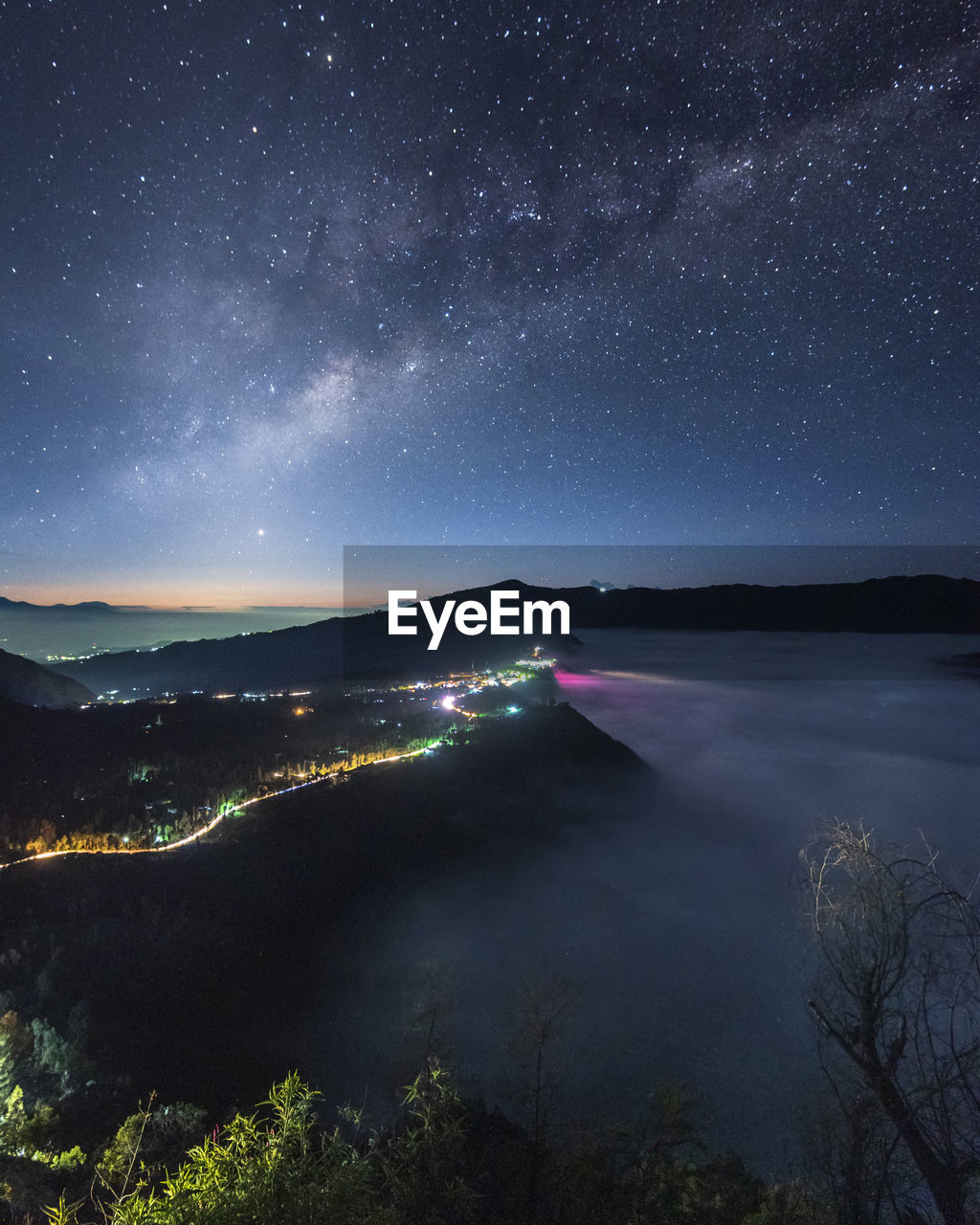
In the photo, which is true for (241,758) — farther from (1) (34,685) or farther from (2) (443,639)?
(2) (443,639)

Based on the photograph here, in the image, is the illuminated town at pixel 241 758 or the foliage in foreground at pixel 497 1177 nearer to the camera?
the foliage in foreground at pixel 497 1177

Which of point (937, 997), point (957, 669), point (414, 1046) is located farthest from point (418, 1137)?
point (957, 669)

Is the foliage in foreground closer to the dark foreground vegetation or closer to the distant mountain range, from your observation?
the dark foreground vegetation

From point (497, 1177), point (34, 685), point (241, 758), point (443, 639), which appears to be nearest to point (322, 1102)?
point (497, 1177)

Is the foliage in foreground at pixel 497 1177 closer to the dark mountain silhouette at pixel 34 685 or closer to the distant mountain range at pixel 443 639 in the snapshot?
the distant mountain range at pixel 443 639

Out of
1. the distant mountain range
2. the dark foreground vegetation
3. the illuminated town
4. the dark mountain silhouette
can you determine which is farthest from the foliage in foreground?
the dark mountain silhouette

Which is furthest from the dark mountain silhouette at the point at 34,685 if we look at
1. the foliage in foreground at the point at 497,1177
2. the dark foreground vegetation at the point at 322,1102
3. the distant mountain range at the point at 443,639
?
the foliage in foreground at the point at 497,1177

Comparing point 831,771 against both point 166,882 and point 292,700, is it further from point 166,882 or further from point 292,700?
point 166,882
